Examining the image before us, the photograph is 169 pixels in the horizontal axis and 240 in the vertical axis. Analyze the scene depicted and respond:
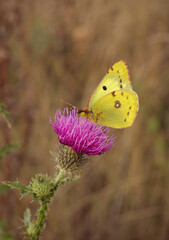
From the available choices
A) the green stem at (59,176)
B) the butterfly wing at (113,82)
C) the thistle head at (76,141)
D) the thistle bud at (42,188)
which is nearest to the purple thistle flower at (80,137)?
the thistle head at (76,141)

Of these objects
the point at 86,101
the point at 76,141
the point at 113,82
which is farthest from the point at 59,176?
the point at 86,101

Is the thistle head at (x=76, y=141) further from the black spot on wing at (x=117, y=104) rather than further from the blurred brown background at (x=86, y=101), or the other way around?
the blurred brown background at (x=86, y=101)

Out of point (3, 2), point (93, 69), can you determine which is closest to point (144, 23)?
point (93, 69)

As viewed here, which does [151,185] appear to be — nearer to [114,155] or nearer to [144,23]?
[114,155]

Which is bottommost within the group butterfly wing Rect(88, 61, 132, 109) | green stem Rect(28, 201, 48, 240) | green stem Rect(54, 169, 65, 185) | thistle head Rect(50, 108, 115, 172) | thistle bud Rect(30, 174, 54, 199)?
→ green stem Rect(28, 201, 48, 240)

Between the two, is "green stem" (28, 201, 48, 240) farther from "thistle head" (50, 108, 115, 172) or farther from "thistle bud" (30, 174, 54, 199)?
"thistle head" (50, 108, 115, 172)

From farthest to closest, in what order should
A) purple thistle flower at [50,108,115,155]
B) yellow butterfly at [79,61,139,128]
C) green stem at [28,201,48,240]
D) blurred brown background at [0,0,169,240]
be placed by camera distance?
blurred brown background at [0,0,169,240]
yellow butterfly at [79,61,139,128]
purple thistle flower at [50,108,115,155]
green stem at [28,201,48,240]

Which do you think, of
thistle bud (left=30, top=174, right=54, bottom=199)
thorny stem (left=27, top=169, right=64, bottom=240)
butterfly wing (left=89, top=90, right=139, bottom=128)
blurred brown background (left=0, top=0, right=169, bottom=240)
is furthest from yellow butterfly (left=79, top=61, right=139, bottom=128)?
blurred brown background (left=0, top=0, right=169, bottom=240)
